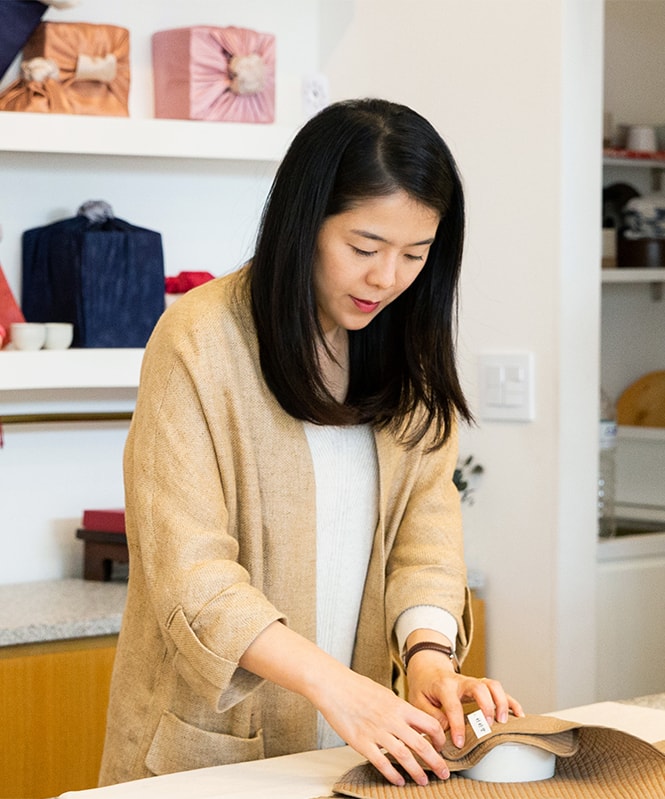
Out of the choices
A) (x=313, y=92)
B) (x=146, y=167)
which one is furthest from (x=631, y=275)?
(x=146, y=167)

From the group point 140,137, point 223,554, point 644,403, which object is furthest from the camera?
point 644,403

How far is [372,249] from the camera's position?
1.35m

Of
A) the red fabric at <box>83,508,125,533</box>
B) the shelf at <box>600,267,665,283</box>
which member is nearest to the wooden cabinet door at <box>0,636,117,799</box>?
the red fabric at <box>83,508,125,533</box>

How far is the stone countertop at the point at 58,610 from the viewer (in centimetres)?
223

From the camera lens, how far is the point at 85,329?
→ 246cm

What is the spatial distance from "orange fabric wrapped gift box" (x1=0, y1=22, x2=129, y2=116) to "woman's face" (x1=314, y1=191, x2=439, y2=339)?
1260mm

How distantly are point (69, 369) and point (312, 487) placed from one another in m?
1.12

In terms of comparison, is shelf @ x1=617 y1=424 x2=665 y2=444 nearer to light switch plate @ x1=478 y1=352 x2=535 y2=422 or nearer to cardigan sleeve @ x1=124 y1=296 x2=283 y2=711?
light switch plate @ x1=478 y1=352 x2=535 y2=422

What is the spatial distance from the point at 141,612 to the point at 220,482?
7.4 inches

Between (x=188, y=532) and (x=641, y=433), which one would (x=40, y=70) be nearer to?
(x=188, y=532)

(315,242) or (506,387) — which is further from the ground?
(315,242)

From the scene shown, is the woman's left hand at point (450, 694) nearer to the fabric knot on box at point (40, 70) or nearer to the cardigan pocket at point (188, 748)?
the cardigan pocket at point (188, 748)

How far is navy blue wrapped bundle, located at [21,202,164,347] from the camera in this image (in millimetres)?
2449

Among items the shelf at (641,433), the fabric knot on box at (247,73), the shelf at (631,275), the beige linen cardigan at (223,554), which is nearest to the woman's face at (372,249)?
the beige linen cardigan at (223,554)
